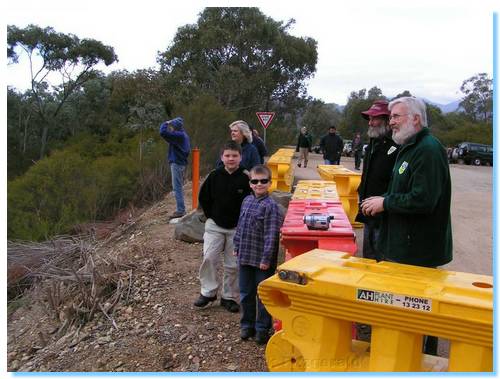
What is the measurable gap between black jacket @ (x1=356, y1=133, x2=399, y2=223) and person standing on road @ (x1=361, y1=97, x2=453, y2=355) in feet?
3.48

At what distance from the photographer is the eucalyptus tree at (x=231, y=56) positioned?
28.9 m

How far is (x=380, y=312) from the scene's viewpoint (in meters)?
2.34

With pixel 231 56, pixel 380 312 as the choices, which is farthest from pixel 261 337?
Answer: pixel 231 56

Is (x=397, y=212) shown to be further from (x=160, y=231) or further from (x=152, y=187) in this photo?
(x=152, y=187)

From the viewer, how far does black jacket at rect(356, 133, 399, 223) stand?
4.19 meters

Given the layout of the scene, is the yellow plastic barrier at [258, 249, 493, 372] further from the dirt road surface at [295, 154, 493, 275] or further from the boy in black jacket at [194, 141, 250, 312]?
the dirt road surface at [295, 154, 493, 275]

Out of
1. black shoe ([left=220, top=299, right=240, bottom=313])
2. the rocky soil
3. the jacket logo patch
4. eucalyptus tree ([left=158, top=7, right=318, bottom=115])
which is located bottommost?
the rocky soil

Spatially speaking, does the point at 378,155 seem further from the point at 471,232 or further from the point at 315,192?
the point at 471,232

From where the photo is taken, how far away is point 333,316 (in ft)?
8.11

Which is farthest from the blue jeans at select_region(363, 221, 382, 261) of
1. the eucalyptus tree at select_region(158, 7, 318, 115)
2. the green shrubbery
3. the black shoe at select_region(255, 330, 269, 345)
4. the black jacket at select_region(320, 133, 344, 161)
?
the eucalyptus tree at select_region(158, 7, 318, 115)

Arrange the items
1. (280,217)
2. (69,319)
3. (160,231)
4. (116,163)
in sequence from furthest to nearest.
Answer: (116,163) → (160,231) → (69,319) → (280,217)

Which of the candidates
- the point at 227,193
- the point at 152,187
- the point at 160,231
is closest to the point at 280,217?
the point at 227,193

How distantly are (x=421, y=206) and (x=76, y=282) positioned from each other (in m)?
4.07

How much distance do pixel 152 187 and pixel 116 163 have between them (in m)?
4.78
